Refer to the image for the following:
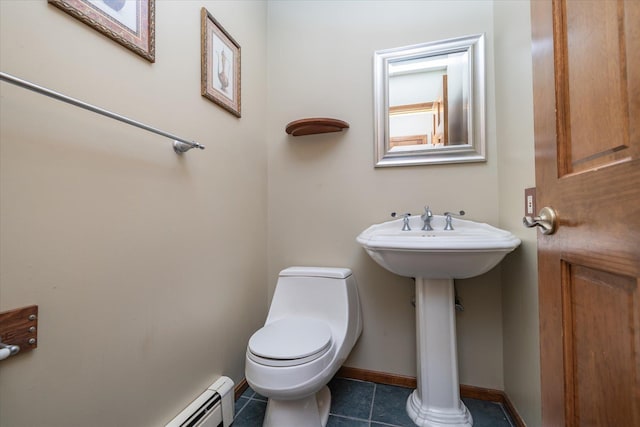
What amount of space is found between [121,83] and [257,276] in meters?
1.07

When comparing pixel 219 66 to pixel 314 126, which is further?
pixel 314 126

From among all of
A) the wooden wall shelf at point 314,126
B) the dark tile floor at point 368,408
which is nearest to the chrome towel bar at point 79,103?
the wooden wall shelf at point 314,126

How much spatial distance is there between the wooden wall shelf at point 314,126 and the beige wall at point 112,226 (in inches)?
14.2

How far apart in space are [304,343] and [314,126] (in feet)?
3.53

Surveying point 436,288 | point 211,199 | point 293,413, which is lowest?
point 293,413

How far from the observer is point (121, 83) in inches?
32.5

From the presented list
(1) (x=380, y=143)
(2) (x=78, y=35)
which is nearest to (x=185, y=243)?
(2) (x=78, y=35)

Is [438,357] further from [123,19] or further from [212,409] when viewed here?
[123,19]

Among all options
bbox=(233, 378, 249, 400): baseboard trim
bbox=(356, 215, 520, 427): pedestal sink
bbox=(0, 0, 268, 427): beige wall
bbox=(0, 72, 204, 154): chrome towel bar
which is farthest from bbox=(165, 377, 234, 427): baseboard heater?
bbox=(0, 72, 204, 154): chrome towel bar

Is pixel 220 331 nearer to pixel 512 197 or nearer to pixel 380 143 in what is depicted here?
pixel 380 143

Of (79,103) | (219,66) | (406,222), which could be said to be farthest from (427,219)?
(79,103)

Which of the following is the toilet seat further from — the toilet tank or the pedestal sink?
the pedestal sink

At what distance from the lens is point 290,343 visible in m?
1.04

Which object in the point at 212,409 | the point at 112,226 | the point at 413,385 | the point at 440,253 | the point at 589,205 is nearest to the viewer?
the point at 589,205
